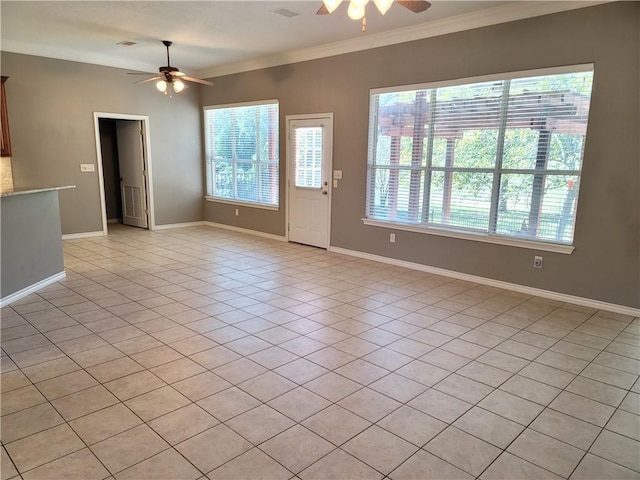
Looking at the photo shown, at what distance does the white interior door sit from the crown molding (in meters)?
2.55

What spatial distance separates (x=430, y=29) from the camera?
473cm

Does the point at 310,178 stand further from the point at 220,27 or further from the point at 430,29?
the point at 430,29

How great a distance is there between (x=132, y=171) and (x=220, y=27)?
4040 millimetres

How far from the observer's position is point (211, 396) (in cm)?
247

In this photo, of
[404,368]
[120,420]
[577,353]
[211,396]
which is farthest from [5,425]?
[577,353]

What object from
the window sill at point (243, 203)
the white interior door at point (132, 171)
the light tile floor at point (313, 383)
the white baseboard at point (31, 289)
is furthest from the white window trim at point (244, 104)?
the white baseboard at point (31, 289)

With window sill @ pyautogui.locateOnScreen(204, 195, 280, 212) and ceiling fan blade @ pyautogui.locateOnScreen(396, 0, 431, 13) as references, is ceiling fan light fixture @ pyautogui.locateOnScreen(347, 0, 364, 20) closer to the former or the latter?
ceiling fan blade @ pyautogui.locateOnScreen(396, 0, 431, 13)

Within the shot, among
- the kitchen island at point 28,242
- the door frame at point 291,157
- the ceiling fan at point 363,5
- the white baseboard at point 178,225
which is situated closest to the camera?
the ceiling fan at point 363,5

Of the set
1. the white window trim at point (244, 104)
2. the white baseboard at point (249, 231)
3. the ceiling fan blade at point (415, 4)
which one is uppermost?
the white window trim at point (244, 104)

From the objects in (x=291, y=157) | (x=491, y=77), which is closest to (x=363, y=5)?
(x=491, y=77)

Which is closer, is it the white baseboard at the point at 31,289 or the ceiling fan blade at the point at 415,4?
the ceiling fan blade at the point at 415,4

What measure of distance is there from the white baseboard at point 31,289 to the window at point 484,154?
3982 mm

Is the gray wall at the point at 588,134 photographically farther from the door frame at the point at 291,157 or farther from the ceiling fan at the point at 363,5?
the ceiling fan at the point at 363,5

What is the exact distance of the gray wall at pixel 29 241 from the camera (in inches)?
152
